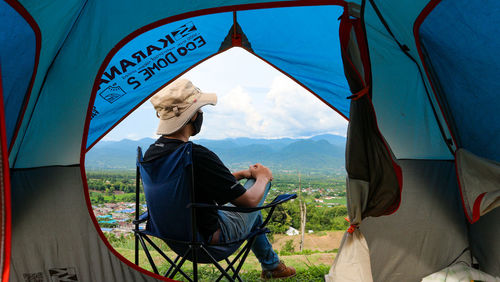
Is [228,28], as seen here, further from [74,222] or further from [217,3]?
[74,222]

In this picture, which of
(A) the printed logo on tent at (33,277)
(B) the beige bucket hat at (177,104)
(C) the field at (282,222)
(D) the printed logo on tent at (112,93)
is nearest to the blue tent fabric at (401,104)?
(C) the field at (282,222)

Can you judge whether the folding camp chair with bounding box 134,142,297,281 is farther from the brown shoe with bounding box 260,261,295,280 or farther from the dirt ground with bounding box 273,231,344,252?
the dirt ground with bounding box 273,231,344,252

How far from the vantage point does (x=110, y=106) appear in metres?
2.27

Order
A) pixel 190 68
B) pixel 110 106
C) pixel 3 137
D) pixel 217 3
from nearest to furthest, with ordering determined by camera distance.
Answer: pixel 3 137 < pixel 217 3 < pixel 110 106 < pixel 190 68

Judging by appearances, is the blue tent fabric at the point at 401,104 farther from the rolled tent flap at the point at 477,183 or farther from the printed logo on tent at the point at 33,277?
the printed logo on tent at the point at 33,277

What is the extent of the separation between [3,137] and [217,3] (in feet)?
3.97

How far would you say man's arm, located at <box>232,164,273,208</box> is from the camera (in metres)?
1.58

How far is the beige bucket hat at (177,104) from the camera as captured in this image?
5.47ft

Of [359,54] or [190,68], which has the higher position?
[190,68]

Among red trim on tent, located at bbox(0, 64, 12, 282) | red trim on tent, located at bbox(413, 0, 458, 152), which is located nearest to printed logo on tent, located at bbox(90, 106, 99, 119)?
red trim on tent, located at bbox(0, 64, 12, 282)

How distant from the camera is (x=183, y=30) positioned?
223cm

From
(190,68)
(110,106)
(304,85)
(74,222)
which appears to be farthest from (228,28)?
(74,222)

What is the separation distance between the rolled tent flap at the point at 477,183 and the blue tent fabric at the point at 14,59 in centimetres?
202

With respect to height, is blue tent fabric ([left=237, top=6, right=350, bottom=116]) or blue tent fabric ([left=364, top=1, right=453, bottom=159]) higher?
blue tent fabric ([left=237, top=6, right=350, bottom=116])
